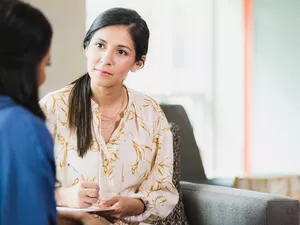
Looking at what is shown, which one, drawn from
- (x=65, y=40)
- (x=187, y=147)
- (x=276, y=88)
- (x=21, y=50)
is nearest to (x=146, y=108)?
(x=187, y=147)

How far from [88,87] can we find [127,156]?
0.24 metres

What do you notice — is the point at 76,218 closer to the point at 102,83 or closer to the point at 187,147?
the point at 102,83

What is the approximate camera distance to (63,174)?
1.86 metres

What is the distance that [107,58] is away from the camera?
6.23 ft

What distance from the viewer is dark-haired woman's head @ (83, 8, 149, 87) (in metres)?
1.89

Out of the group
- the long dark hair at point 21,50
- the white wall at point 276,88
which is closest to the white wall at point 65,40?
the long dark hair at point 21,50

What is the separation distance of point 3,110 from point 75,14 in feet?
6.60

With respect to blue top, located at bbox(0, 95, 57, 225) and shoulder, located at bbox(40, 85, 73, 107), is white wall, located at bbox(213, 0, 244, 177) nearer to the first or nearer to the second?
shoulder, located at bbox(40, 85, 73, 107)

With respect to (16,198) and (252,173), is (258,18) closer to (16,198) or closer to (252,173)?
(252,173)

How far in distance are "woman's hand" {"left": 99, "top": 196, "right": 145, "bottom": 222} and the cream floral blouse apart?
6cm

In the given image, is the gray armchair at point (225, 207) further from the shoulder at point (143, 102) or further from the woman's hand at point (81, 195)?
the woman's hand at point (81, 195)

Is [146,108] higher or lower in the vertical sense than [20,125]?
lower

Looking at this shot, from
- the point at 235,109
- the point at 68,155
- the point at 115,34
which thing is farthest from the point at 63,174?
the point at 235,109

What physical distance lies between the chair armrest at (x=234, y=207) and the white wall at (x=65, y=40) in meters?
0.80
